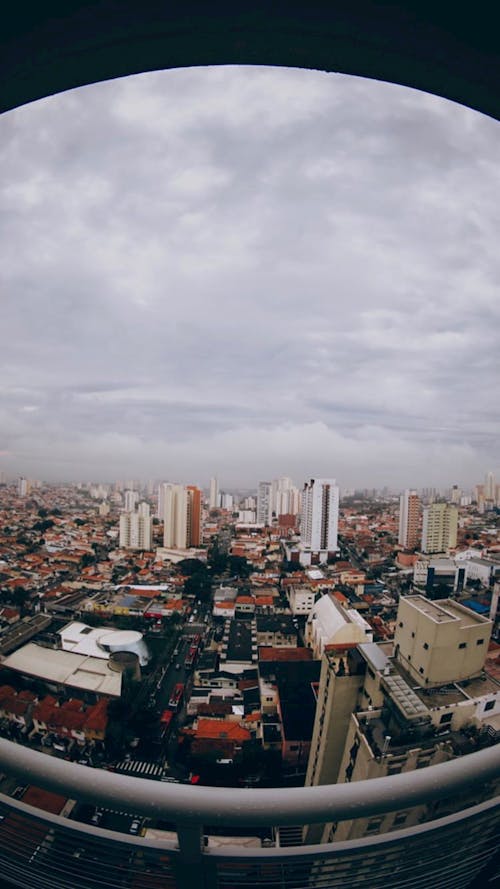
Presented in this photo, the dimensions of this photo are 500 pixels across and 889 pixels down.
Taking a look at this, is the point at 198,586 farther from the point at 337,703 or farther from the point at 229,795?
the point at 229,795

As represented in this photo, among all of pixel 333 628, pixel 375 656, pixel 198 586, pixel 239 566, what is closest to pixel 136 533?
pixel 239 566

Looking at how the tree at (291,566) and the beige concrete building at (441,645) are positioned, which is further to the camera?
the tree at (291,566)

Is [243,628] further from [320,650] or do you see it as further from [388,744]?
[388,744]

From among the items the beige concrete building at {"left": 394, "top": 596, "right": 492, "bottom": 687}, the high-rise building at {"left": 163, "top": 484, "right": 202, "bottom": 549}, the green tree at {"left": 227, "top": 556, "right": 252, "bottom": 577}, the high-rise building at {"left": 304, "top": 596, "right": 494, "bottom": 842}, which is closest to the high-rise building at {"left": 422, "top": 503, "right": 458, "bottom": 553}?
the green tree at {"left": 227, "top": 556, "right": 252, "bottom": 577}

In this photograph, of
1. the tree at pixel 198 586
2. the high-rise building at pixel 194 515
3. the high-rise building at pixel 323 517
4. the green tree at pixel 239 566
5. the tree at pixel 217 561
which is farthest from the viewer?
the high-rise building at pixel 194 515

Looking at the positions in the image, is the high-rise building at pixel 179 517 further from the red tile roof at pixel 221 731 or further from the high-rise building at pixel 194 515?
the red tile roof at pixel 221 731

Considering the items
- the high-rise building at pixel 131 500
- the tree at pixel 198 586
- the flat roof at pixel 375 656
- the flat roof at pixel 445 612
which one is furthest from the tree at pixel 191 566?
the flat roof at pixel 445 612
